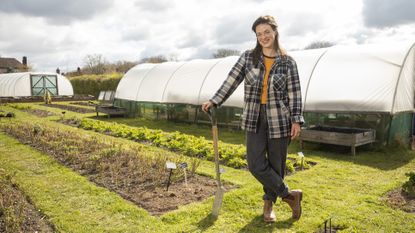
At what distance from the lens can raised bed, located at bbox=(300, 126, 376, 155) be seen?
757 centimetres

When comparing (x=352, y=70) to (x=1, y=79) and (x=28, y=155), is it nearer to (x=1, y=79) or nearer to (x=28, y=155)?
(x=28, y=155)

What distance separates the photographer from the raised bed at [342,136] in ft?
24.8

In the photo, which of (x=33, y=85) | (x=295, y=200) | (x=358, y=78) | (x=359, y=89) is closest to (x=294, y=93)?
(x=295, y=200)

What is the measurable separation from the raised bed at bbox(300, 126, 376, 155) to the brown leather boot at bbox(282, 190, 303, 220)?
418cm

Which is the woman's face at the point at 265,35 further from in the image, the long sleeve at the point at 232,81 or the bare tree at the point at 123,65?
the bare tree at the point at 123,65

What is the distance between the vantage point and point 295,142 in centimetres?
927

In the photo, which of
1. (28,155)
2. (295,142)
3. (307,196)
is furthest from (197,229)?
(295,142)

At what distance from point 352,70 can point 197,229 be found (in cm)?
680

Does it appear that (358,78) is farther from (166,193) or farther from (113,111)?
(113,111)

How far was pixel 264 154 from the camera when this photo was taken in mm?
3607

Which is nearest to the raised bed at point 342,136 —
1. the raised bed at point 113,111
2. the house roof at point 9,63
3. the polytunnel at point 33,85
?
the raised bed at point 113,111

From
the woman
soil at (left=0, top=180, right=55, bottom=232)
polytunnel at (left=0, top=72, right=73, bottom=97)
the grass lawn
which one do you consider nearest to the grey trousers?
the woman

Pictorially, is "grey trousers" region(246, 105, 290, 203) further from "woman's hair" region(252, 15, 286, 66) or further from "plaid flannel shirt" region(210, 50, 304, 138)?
"woman's hair" region(252, 15, 286, 66)

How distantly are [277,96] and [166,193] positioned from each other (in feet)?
7.65
